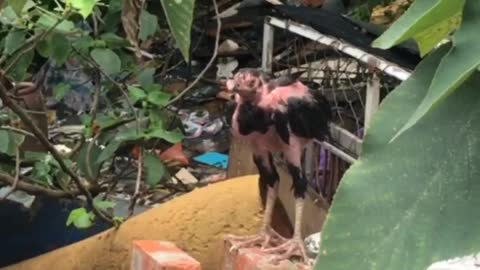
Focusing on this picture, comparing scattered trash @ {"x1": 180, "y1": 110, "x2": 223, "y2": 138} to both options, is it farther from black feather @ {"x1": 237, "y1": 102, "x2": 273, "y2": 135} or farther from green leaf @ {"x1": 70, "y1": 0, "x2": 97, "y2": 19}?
black feather @ {"x1": 237, "y1": 102, "x2": 273, "y2": 135}

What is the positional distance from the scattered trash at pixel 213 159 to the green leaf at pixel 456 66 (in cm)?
323

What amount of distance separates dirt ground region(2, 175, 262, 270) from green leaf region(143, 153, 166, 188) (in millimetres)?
235

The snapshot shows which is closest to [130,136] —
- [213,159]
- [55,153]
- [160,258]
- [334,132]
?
[55,153]

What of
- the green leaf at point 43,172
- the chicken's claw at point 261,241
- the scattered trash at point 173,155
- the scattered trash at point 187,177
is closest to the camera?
the chicken's claw at point 261,241

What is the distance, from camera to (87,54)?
2162mm

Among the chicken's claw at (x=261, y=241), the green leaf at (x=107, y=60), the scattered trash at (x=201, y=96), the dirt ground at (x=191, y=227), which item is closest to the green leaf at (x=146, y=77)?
the green leaf at (x=107, y=60)

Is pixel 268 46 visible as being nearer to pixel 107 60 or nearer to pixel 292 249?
pixel 107 60

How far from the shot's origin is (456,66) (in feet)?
0.75

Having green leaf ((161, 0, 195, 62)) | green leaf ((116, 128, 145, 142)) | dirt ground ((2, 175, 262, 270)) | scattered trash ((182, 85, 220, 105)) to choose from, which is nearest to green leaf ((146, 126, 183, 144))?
green leaf ((116, 128, 145, 142))

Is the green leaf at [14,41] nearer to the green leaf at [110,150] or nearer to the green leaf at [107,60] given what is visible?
the green leaf at [107,60]

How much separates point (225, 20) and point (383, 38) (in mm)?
3171

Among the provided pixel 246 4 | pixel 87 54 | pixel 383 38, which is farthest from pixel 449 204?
pixel 246 4

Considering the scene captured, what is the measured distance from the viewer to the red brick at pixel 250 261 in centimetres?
133

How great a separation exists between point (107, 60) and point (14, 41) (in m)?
0.20
